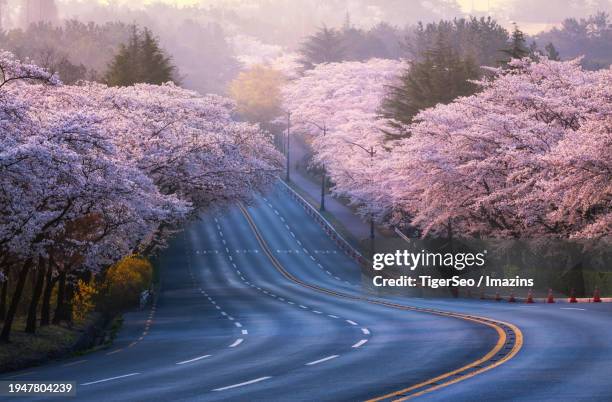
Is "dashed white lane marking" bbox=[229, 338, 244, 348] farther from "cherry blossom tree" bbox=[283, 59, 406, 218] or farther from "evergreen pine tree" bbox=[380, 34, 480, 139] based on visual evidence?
"evergreen pine tree" bbox=[380, 34, 480, 139]

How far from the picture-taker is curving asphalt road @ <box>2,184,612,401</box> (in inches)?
721

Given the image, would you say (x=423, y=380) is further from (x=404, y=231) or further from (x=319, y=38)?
(x=319, y=38)

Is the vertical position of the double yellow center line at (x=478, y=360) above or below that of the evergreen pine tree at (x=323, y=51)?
below

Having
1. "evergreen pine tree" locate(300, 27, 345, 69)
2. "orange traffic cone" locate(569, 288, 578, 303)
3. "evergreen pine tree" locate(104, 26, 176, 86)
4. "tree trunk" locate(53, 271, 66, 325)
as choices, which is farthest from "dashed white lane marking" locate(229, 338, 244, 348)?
"evergreen pine tree" locate(300, 27, 345, 69)

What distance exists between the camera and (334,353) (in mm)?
25547

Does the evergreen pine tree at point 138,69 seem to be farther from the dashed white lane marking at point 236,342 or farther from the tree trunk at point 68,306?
the dashed white lane marking at point 236,342

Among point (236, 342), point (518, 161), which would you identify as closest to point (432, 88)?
point (518, 161)

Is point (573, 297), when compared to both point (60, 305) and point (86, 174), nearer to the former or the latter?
point (60, 305)

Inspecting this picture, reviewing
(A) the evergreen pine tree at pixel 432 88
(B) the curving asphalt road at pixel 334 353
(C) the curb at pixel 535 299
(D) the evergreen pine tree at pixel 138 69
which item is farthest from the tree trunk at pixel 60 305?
(D) the evergreen pine tree at pixel 138 69

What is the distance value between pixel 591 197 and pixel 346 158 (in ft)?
182

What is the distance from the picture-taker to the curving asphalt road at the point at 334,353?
721 inches

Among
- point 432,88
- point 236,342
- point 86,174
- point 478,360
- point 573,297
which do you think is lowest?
point 236,342

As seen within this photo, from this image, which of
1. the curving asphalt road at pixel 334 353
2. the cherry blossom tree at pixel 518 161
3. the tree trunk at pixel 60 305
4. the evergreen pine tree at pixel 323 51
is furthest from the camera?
the evergreen pine tree at pixel 323 51

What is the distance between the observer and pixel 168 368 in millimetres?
23656
